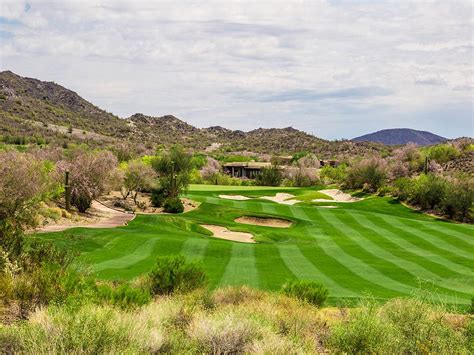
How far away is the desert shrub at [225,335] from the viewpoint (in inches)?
358

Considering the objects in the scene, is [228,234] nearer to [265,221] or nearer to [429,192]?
[265,221]

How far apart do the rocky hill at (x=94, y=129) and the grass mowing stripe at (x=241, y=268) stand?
62952mm

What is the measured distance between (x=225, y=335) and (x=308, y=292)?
6066 millimetres

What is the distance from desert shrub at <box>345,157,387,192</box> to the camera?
213 feet

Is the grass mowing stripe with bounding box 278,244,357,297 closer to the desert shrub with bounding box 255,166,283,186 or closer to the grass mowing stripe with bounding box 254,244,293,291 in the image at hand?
the grass mowing stripe with bounding box 254,244,293,291

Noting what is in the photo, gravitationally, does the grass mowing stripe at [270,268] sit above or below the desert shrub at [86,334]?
below

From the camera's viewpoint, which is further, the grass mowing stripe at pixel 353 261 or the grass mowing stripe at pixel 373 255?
the grass mowing stripe at pixel 373 255

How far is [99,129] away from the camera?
12325cm

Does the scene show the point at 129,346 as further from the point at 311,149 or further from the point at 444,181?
the point at 311,149

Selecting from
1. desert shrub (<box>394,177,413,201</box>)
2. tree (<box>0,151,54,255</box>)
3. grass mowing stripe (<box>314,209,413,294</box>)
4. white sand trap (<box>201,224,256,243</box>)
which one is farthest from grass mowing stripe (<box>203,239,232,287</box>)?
desert shrub (<box>394,177,413,201</box>)

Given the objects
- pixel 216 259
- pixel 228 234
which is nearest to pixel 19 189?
pixel 216 259

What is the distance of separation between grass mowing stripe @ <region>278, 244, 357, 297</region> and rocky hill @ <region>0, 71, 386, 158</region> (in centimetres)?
6382

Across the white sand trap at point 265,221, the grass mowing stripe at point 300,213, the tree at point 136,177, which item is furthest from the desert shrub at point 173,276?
the tree at point 136,177

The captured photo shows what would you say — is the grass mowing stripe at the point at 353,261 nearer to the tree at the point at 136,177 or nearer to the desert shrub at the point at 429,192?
the tree at the point at 136,177
